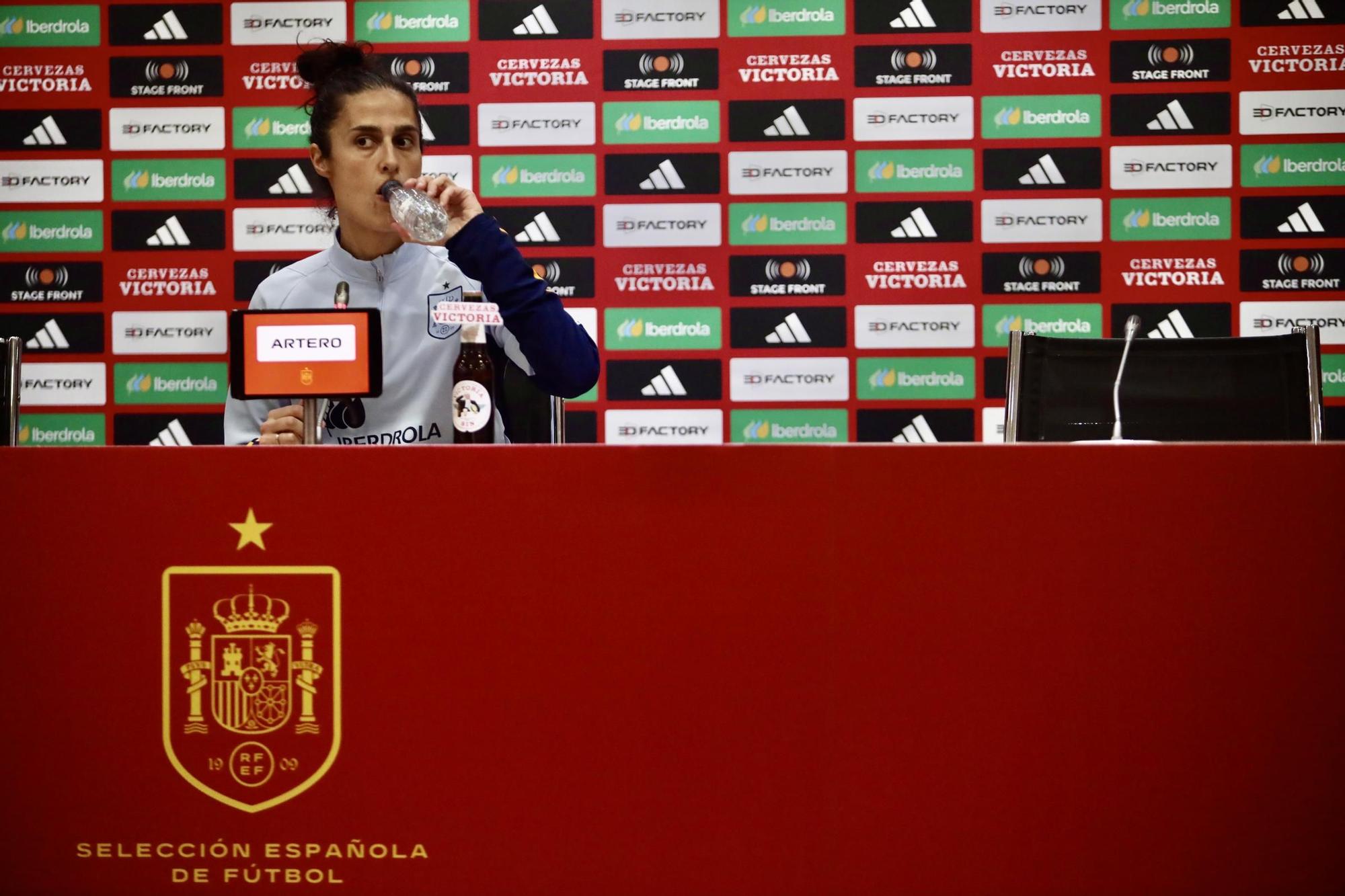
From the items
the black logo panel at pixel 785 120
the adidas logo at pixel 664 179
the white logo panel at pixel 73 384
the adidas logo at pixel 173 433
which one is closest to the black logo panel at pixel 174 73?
the white logo panel at pixel 73 384

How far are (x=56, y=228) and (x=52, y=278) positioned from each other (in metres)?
0.16

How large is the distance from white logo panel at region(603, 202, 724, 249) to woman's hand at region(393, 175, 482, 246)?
177 centimetres

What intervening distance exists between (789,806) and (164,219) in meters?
3.25

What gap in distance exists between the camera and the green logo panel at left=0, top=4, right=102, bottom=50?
132 inches

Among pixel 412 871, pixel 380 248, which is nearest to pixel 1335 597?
pixel 412 871

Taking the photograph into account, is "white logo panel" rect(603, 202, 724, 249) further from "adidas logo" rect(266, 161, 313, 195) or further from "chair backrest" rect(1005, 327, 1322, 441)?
"chair backrest" rect(1005, 327, 1322, 441)

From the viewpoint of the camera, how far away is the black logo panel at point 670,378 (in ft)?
10.9

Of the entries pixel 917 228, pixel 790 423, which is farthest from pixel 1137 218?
pixel 790 423

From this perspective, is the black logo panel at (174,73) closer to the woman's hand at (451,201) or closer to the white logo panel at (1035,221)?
the woman's hand at (451,201)

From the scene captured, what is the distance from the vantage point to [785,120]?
10.8ft

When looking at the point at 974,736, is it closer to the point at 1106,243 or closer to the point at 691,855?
the point at 691,855

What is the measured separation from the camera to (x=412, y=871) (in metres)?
0.83

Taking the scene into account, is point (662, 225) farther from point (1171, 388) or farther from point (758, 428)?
point (1171, 388)

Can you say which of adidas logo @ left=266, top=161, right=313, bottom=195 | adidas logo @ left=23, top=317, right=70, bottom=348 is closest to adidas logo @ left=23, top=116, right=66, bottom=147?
adidas logo @ left=23, top=317, right=70, bottom=348
